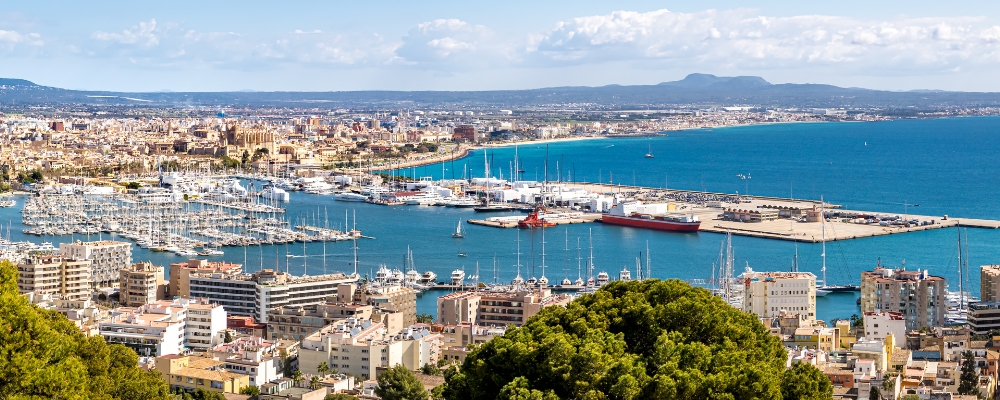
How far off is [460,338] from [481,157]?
1744 inches

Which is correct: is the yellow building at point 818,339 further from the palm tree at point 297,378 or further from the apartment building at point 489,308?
the palm tree at point 297,378

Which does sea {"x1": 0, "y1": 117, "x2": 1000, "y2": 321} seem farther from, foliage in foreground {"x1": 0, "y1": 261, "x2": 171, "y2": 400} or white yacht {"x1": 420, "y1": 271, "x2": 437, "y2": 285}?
foliage in foreground {"x1": 0, "y1": 261, "x2": 171, "y2": 400}

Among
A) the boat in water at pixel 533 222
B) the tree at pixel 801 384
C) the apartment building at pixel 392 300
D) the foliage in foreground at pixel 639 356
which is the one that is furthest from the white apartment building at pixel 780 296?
the boat in water at pixel 533 222

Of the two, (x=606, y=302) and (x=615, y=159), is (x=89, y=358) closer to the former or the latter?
(x=606, y=302)

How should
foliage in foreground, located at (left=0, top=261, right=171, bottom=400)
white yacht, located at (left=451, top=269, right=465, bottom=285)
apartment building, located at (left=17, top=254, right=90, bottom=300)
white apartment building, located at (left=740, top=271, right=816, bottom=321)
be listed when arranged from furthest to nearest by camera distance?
white yacht, located at (left=451, top=269, right=465, bottom=285) < apartment building, located at (left=17, top=254, right=90, bottom=300) < white apartment building, located at (left=740, top=271, right=816, bottom=321) < foliage in foreground, located at (left=0, top=261, right=171, bottom=400)

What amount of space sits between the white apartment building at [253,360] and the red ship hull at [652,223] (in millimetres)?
18117

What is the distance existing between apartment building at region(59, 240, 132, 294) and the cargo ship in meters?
13.1

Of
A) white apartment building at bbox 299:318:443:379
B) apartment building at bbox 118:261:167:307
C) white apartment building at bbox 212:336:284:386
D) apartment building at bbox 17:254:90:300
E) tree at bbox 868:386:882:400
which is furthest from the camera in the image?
apartment building at bbox 17:254:90:300

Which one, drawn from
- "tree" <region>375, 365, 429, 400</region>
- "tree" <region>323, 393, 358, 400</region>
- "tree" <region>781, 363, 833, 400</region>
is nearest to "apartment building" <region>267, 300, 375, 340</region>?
"tree" <region>375, 365, 429, 400</region>

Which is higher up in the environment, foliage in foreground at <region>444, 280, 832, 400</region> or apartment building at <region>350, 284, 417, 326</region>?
foliage in foreground at <region>444, 280, 832, 400</region>

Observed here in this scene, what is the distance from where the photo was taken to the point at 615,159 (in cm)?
5684

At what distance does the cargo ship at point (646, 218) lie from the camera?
30.3m

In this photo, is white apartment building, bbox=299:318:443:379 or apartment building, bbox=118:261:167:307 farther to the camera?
apartment building, bbox=118:261:167:307

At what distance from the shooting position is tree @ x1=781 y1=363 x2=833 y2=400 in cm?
799
